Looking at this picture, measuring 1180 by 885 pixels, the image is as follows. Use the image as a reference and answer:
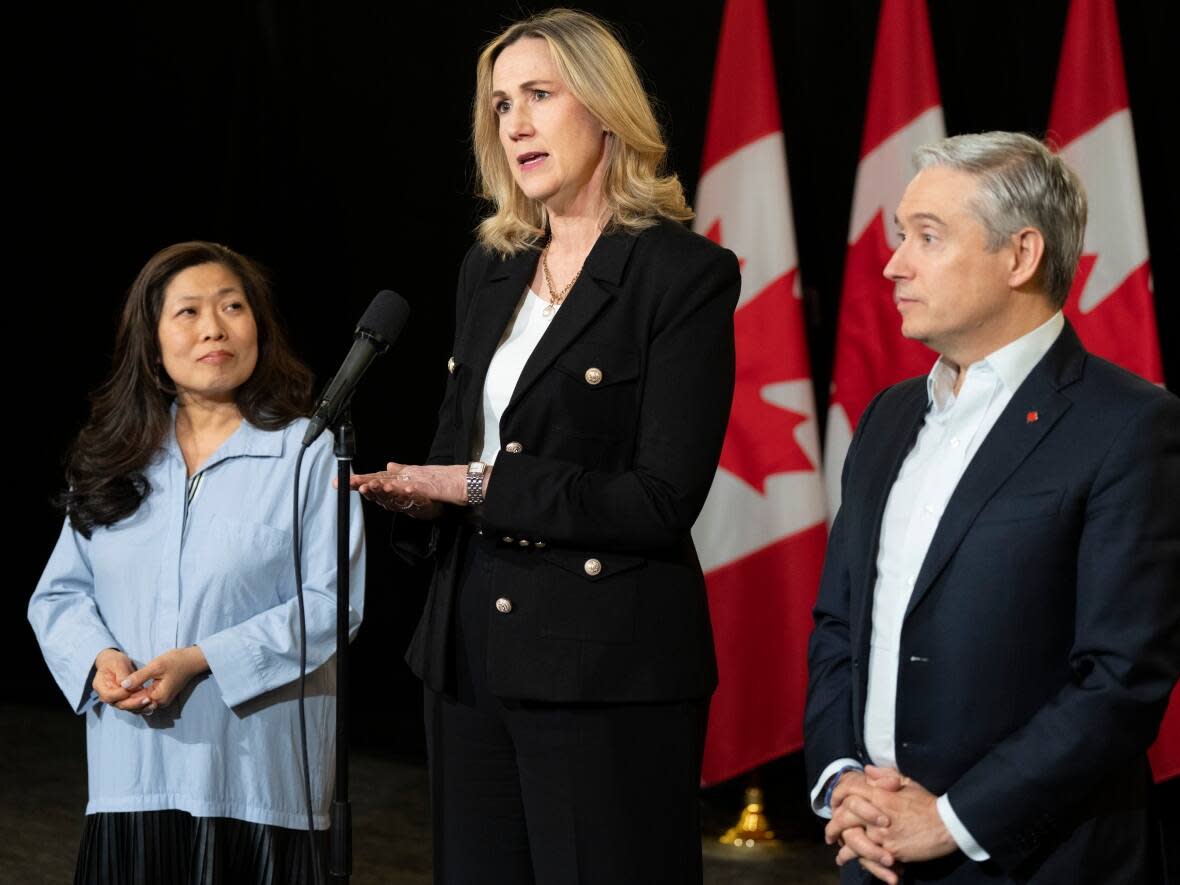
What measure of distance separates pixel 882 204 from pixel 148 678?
2206mm

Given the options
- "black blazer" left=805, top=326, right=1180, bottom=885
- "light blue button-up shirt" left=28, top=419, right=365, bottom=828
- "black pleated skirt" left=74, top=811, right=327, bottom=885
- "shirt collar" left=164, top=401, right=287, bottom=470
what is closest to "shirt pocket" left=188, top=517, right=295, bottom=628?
"light blue button-up shirt" left=28, top=419, right=365, bottom=828

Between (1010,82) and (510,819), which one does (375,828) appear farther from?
(1010,82)

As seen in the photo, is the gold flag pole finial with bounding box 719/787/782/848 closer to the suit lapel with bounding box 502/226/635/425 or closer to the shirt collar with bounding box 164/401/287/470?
the shirt collar with bounding box 164/401/287/470

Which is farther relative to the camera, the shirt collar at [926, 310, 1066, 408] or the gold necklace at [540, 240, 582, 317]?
the gold necklace at [540, 240, 582, 317]

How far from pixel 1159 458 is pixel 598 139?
0.90 m

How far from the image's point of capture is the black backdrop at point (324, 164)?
433 cm

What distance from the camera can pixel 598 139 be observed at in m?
2.12

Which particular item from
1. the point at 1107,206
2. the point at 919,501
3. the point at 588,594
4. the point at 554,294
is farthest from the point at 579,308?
the point at 1107,206

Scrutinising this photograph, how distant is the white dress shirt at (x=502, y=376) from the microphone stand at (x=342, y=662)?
238 mm

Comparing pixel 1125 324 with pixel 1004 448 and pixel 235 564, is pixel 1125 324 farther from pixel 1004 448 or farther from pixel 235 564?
pixel 235 564

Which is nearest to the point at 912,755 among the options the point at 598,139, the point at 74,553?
the point at 598,139

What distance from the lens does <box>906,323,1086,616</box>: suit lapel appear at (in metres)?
1.70

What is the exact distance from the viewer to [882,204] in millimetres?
3750

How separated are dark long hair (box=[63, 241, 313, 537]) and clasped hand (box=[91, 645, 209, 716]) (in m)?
0.28
